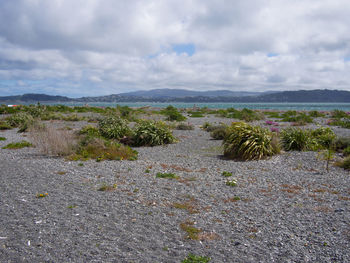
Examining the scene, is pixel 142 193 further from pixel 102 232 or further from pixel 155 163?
pixel 155 163

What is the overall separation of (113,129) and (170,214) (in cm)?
1036

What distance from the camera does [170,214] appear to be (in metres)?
4.95

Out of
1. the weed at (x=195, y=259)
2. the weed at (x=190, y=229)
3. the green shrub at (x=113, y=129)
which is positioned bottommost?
the weed at (x=190, y=229)

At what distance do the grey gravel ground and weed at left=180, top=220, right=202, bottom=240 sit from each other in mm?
61

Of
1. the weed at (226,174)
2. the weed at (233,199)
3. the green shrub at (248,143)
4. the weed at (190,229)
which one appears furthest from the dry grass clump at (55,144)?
the weed at (190,229)

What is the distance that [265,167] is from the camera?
8734mm

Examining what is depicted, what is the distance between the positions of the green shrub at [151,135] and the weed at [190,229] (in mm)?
8970

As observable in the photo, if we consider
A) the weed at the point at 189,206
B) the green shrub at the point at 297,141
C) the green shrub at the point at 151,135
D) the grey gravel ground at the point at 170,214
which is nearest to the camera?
the grey gravel ground at the point at 170,214

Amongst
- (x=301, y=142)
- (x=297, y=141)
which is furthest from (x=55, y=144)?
(x=301, y=142)

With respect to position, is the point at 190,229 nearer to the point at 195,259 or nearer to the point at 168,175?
the point at 195,259

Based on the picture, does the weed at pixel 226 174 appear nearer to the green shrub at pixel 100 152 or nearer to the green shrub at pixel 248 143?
the green shrub at pixel 248 143

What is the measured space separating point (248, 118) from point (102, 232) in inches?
1068

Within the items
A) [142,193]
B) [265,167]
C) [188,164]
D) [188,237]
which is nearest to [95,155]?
[188,164]

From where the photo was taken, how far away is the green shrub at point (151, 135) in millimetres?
13468
